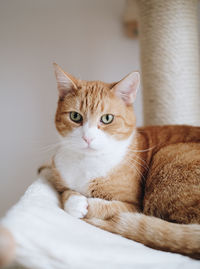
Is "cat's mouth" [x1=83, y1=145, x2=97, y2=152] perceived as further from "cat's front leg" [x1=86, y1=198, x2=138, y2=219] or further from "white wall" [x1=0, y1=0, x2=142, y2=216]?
"white wall" [x1=0, y1=0, x2=142, y2=216]

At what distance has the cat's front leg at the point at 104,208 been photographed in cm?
114

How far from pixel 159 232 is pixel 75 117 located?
671mm

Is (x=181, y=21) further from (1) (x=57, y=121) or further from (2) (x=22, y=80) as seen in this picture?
(2) (x=22, y=80)

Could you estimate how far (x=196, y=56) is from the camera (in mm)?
1913

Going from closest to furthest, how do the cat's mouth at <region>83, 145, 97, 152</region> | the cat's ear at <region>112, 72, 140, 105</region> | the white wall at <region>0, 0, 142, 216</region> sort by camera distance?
the cat's mouth at <region>83, 145, 97, 152</region> → the cat's ear at <region>112, 72, 140, 105</region> → the white wall at <region>0, 0, 142, 216</region>

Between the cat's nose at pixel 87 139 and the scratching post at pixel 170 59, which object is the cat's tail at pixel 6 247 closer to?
the cat's nose at pixel 87 139

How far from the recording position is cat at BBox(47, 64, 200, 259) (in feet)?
3.62

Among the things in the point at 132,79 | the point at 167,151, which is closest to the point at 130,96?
the point at 132,79

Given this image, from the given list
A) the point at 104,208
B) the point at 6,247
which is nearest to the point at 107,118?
the point at 104,208

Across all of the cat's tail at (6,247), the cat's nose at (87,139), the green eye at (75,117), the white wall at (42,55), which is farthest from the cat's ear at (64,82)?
the white wall at (42,55)

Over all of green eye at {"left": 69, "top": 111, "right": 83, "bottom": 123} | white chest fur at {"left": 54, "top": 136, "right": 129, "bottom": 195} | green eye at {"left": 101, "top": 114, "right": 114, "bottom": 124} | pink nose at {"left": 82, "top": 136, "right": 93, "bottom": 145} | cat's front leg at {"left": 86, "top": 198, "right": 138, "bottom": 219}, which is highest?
green eye at {"left": 69, "top": 111, "right": 83, "bottom": 123}

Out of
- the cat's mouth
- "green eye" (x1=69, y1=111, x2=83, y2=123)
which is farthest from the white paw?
"green eye" (x1=69, y1=111, x2=83, y2=123)

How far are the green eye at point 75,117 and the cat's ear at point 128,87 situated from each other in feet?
0.79

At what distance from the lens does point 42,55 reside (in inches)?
108
